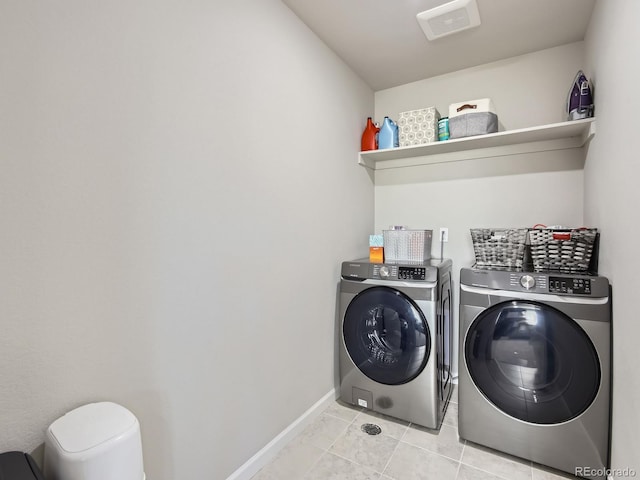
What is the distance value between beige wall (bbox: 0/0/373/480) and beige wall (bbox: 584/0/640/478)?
150 cm

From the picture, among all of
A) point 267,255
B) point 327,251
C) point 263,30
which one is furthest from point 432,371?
point 263,30

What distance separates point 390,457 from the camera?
1812 millimetres

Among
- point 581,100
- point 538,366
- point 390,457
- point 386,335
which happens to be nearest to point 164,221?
point 386,335

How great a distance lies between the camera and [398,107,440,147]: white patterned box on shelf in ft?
8.02

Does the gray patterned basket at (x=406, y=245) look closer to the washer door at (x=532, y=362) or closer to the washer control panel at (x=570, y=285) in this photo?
the washer door at (x=532, y=362)

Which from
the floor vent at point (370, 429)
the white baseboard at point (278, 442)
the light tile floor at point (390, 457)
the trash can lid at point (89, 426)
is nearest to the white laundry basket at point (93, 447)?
the trash can lid at point (89, 426)

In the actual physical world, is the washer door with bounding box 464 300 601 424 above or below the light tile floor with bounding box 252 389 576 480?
above

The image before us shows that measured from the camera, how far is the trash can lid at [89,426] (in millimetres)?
812

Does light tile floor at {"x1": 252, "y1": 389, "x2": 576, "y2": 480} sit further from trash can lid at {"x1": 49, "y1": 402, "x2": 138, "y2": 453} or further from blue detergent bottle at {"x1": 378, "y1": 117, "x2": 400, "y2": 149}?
blue detergent bottle at {"x1": 378, "y1": 117, "x2": 400, "y2": 149}

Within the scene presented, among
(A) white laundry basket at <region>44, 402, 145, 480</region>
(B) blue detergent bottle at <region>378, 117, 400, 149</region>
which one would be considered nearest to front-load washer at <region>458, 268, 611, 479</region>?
(B) blue detergent bottle at <region>378, 117, 400, 149</region>

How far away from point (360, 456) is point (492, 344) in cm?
95

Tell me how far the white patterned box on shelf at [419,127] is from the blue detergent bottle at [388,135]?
0.06 m

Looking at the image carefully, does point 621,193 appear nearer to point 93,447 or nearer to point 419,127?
point 419,127

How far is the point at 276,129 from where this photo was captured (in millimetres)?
1819
